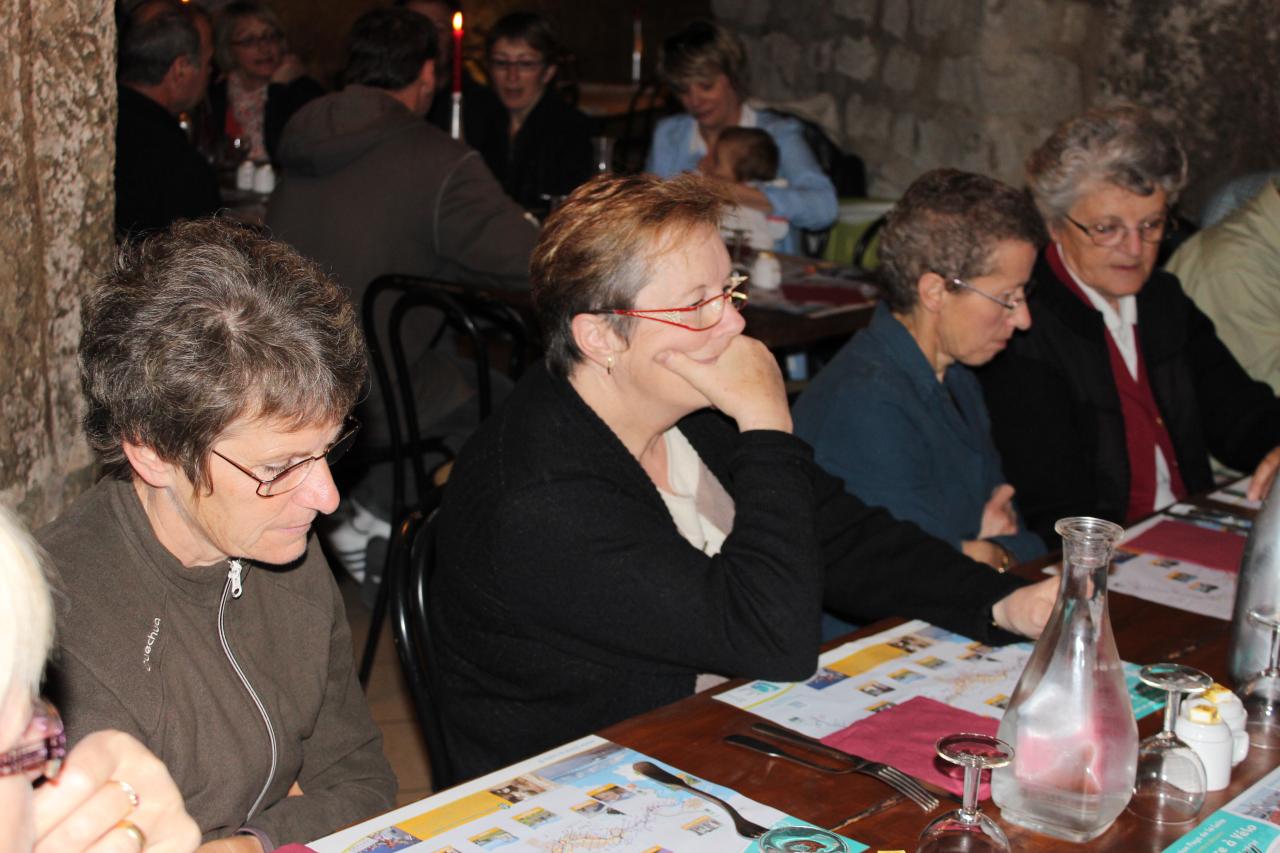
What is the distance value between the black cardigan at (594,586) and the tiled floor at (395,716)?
42.2 inches

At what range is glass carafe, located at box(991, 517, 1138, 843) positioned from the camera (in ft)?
4.44

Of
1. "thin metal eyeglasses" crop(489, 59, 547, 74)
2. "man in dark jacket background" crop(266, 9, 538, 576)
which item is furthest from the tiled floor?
"thin metal eyeglasses" crop(489, 59, 547, 74)

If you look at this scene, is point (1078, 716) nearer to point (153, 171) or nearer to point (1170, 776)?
point (1170, 776)

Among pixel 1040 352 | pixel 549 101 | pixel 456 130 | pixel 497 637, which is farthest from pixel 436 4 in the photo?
pixel 497 637

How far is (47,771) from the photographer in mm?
894

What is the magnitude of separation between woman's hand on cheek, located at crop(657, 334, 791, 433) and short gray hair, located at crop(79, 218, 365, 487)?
0.54m

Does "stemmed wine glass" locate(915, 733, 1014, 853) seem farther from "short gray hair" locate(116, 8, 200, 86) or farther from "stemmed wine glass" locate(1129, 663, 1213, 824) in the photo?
"short gray hair" locate(116, 8, 200, 86)

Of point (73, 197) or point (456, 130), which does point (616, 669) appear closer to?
point (73, 197)

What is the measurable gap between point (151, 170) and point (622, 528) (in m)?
2.44

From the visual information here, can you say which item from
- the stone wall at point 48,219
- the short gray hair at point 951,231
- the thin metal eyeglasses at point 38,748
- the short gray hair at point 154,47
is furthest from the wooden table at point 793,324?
the thin metal eyeglasses at point 38,748

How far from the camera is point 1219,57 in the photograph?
5.21 metres

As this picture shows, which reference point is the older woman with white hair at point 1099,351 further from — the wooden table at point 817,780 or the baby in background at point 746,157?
the baby in background at point 746,157

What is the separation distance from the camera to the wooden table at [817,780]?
1.38 meters

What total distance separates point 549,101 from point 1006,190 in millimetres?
3415
